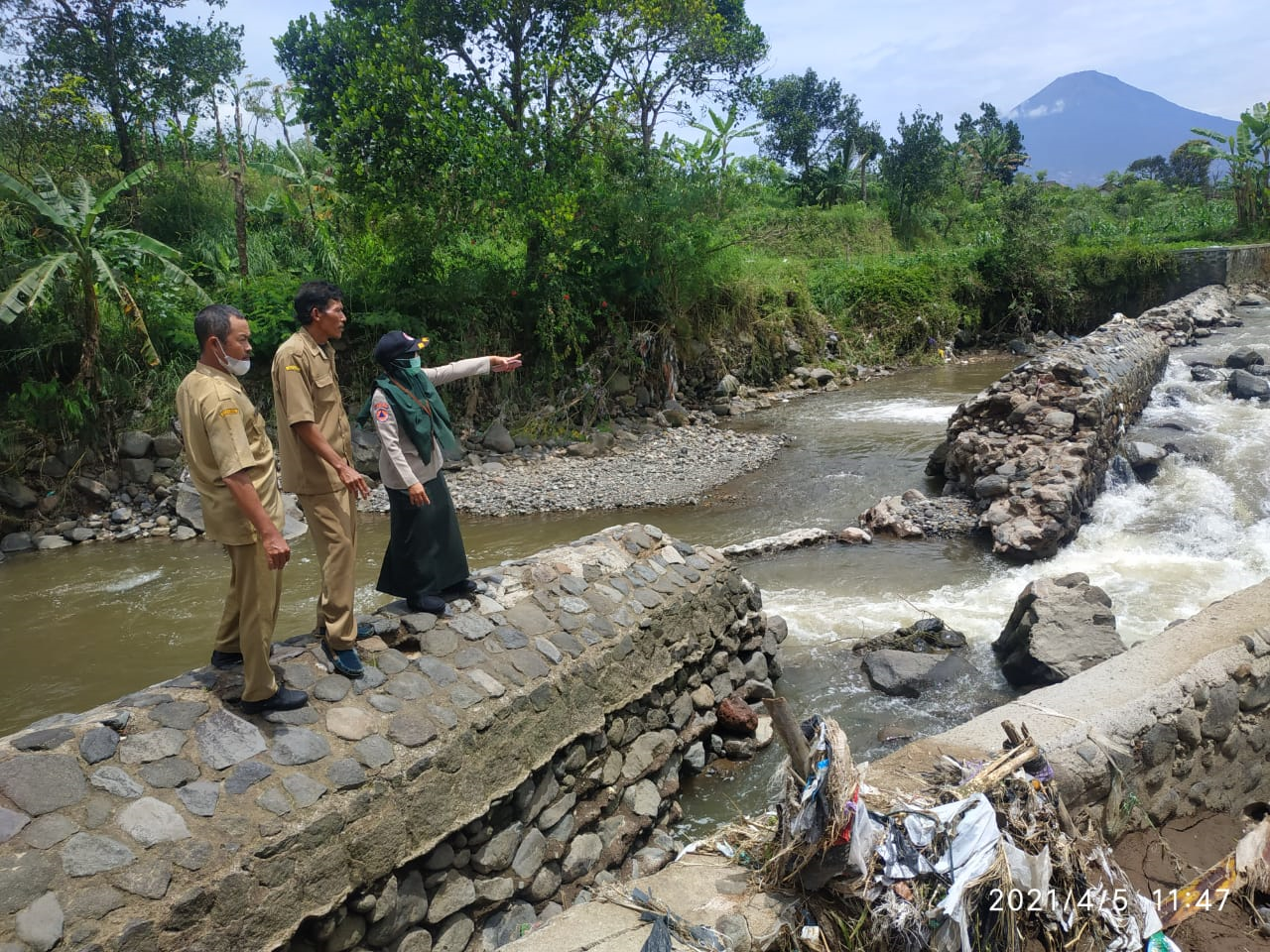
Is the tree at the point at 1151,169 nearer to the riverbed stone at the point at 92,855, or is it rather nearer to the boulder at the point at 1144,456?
the boulder at the point at 1144,456

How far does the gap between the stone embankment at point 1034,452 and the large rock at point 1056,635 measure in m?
2.25

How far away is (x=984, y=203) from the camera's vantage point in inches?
1383

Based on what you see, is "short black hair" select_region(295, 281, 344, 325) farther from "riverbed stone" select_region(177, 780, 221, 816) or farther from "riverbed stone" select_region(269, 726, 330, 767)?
"riverbed stone" select_region(177, 780, 221, 816)

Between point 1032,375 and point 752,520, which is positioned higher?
point 1032,375

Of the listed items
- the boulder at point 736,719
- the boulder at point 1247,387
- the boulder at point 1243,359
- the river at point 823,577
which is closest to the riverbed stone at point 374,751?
the river at point 823,577

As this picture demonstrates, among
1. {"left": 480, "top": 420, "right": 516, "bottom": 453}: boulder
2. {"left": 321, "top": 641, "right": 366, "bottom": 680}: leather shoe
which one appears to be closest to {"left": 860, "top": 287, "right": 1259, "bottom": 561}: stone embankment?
{"left": 480, "top": 420, "right": 516, "bottom": 453}: boulder

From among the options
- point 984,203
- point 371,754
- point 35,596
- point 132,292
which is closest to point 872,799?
point 371,754

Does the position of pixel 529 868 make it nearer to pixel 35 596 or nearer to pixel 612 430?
pixel 35 596

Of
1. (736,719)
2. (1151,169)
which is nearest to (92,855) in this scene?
(736,719)

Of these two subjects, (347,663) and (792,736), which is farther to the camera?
(347,663)

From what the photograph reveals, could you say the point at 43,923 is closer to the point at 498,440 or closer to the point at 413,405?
the point at 413,405

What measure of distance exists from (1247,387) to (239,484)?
1589 centimetres

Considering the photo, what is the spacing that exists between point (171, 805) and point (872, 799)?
2.70 meters
